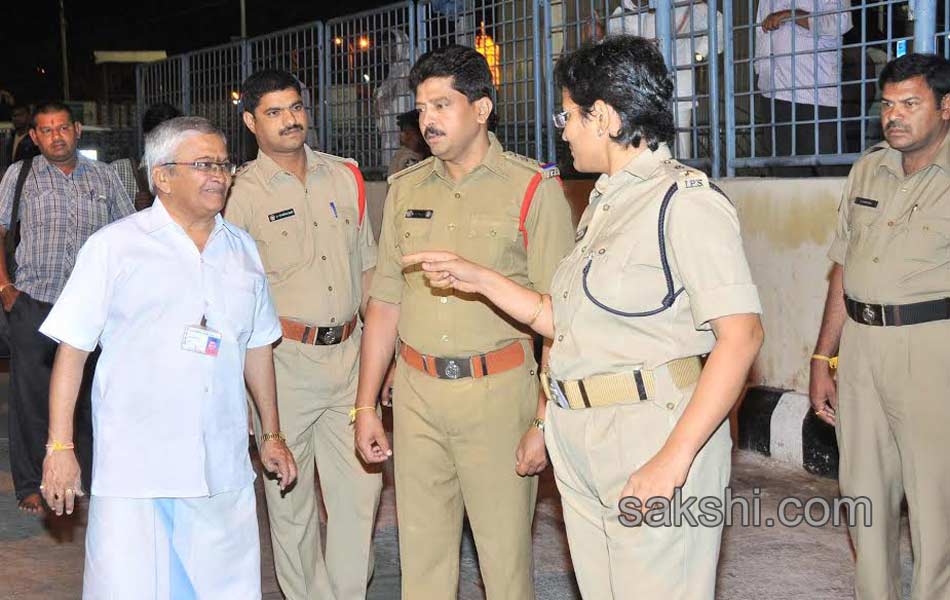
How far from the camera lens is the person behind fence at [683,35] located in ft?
25.7

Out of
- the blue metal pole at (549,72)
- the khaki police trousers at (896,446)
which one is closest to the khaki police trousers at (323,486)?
the khaki police trousers at (896,446)

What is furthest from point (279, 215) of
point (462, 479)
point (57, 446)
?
point (57, 446)

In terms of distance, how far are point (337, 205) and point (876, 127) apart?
3.47m

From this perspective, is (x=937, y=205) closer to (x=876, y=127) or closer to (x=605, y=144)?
(x=605, y=144)

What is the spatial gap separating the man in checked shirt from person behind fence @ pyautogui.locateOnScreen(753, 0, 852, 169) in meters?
3.79

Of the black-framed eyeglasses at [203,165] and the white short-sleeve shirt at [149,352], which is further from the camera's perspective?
the black-framed eyeglasses at [203,165]

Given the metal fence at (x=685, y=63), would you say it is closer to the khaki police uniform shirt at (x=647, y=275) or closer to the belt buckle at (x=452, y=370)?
the belt buckle at (x=452, y=370)

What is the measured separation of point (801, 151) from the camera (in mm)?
7941

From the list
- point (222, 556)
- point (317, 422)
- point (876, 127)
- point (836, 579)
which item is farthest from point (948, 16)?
point (222, 556)

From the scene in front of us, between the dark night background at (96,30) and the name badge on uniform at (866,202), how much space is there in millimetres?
40891

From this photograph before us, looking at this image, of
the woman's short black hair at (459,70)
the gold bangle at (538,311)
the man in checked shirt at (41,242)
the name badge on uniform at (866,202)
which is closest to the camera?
the gold bangle at (538,311)

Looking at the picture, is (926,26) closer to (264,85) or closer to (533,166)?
(533,166)

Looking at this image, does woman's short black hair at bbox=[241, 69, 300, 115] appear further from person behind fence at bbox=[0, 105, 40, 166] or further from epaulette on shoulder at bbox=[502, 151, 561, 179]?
person behind fence at bbox=[0, 105, 40, 166]

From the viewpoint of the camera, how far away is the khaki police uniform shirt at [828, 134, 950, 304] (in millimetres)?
4637
